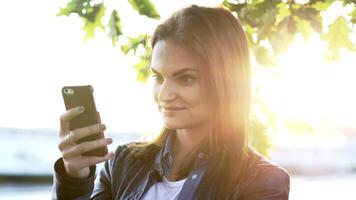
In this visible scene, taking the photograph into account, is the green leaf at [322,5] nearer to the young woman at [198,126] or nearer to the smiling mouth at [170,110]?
the young woman at [198,126]

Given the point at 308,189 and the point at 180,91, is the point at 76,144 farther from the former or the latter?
the point at 308,189

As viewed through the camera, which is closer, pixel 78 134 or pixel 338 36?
pixel 78 134

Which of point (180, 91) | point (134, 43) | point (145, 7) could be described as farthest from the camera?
point (134, 43)

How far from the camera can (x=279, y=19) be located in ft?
4.95

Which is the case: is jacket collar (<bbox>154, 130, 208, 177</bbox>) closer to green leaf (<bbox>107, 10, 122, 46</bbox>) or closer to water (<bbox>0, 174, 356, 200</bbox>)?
green leaf (<bbox>107, 10, 122, 46</bbox>)

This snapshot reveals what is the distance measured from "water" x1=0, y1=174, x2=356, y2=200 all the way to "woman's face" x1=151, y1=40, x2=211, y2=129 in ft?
22.2

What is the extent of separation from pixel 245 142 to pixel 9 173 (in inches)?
379

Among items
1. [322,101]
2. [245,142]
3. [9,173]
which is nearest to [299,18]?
[322,101]

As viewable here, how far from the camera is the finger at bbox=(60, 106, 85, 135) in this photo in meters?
1.25

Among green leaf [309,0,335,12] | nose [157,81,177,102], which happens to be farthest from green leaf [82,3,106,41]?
green leaf [309,0,335,12]

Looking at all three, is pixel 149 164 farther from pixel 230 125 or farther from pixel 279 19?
pixel 279 19

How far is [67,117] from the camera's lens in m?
1.25

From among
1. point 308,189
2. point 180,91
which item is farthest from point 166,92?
point 308,189

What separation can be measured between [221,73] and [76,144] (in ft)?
1.07
